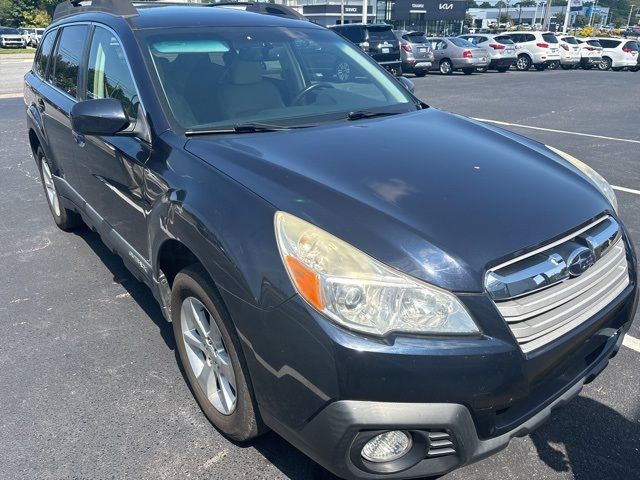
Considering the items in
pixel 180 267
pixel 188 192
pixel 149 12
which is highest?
pixel 149 12

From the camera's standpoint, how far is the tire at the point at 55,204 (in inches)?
190

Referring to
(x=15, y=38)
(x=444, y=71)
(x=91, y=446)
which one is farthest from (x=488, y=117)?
(x=15, y=38)

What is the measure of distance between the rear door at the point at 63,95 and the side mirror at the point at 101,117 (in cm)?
108

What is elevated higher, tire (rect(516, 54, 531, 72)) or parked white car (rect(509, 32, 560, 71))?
parked white car (rect(509, 32, 560, 71))

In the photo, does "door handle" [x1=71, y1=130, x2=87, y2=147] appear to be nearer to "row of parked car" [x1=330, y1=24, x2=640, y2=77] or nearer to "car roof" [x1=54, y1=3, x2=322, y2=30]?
"car roof" [x1=54, y1=3, x2=322, y2=30]

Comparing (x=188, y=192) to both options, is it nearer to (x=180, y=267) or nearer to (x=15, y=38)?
(x=180, y=267)

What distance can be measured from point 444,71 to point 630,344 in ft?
73.6

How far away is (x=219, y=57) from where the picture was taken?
3160 mm

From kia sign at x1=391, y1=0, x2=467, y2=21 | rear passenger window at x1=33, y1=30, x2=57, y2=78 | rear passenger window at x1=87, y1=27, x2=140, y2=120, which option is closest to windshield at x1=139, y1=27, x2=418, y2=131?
rear passenger window at x1=87, y1=27, x2=140, y2=120

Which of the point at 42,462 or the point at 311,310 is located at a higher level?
the point at 311,310

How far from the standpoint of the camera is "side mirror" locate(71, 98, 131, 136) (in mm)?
2701

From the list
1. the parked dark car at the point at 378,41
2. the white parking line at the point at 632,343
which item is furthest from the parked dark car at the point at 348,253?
the parked dark car at the point at 378,41

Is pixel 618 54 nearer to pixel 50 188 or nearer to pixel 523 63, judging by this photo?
pixel 523 63

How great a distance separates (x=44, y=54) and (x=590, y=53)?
28427 mm
